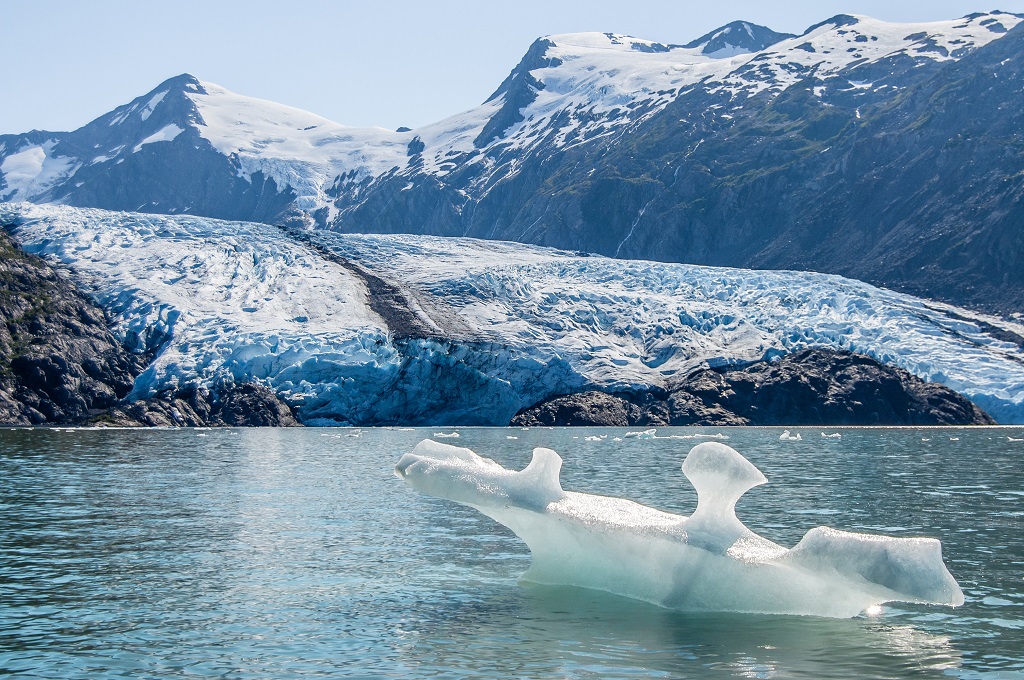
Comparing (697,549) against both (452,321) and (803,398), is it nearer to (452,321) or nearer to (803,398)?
(803,398)

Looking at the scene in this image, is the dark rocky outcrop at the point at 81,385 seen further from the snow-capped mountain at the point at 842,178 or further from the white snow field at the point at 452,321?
the snow-capped mountain at the point at 842,178

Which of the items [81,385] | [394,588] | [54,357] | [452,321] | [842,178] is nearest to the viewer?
[394,588]

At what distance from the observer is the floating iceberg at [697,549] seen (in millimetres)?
12922

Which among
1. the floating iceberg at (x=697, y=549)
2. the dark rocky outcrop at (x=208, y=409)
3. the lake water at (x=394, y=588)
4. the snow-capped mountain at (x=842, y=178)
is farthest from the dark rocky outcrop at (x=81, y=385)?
the snow-capped mountain at (x=842, y=178)

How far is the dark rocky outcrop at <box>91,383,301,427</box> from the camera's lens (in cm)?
6762

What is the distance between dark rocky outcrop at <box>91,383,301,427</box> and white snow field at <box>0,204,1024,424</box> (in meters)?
0.92

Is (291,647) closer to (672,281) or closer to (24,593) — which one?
(24,593)

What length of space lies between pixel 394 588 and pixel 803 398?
6524 centimetres

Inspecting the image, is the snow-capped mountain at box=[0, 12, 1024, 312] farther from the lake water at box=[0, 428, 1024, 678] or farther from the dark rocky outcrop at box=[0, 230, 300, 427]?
the lake water at box=[0, 428, 1024, 678]

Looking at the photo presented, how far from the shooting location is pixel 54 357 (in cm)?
6919

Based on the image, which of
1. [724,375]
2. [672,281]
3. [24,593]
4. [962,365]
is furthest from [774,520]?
[672,281]

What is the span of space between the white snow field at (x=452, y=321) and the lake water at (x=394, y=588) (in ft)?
114

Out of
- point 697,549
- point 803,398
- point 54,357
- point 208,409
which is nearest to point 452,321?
point 208,409

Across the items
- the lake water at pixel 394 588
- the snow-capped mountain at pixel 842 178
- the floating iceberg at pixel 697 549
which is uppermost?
the snow-capped mountain at pixel 842 178
